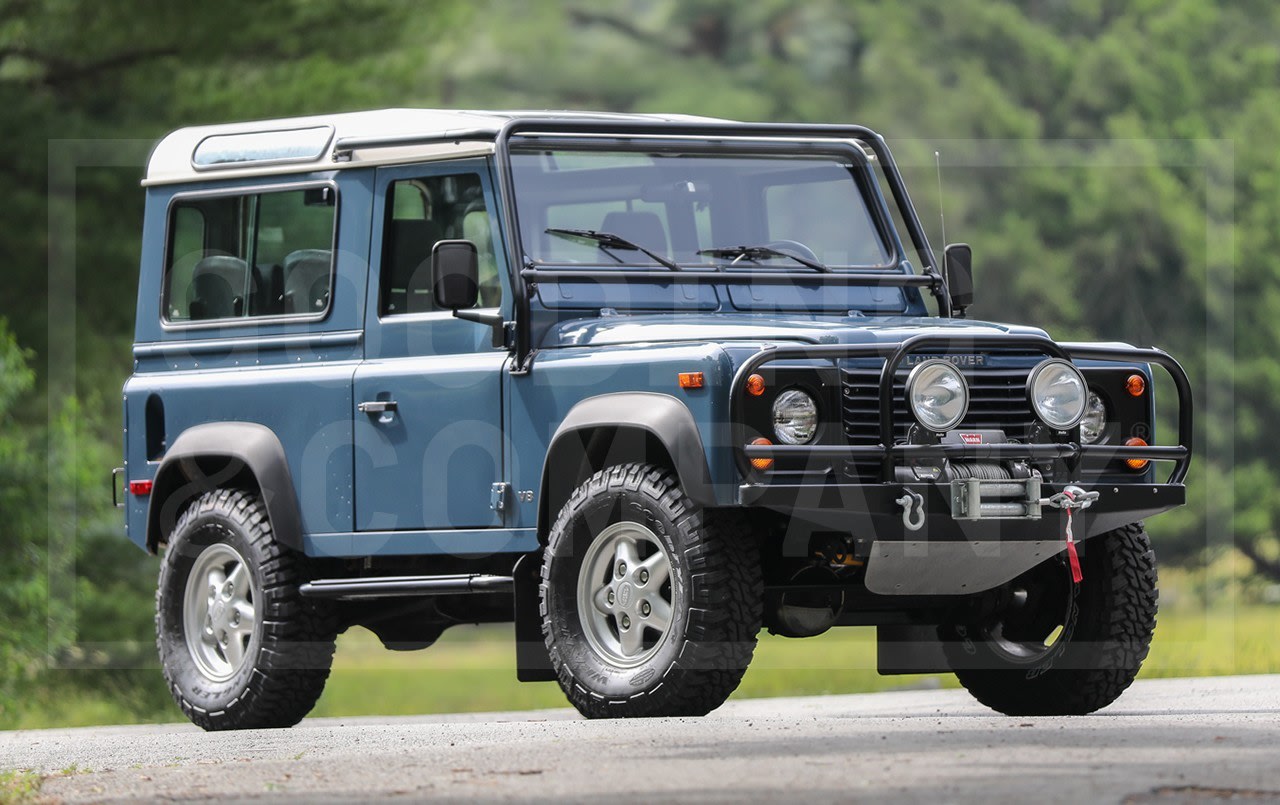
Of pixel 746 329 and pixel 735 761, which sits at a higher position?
pixel 746 329

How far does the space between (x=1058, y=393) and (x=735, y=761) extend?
246cm

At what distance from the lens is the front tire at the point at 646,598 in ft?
29.5

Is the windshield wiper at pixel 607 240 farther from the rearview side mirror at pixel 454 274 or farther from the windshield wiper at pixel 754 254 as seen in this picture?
the rearview side mirror at pixel 454 274

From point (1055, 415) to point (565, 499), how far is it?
1984 millimetres

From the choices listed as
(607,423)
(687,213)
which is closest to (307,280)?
(687,213)

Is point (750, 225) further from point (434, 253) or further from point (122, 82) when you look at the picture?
point (122, 82)

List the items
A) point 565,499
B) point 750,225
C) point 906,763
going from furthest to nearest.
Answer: point 750,225
point 565,499
point 906,763

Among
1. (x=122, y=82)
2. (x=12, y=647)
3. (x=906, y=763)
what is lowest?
(x=12, y=647)

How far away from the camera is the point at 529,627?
1002cm

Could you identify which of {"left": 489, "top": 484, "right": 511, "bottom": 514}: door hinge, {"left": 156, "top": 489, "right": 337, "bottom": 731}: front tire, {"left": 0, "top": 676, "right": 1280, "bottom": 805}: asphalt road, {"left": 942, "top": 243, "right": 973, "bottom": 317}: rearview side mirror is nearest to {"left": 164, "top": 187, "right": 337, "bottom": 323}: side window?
{"left": 156, "top": 489, "right": 337, "bottom": 731}: front tire

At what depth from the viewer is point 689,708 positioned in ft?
30.1

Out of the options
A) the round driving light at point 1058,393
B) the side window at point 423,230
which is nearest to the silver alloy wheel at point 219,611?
the side window at point 423,230

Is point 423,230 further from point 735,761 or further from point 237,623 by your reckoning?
point 735,761

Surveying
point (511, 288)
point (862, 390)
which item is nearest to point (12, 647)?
point (511, 288)
